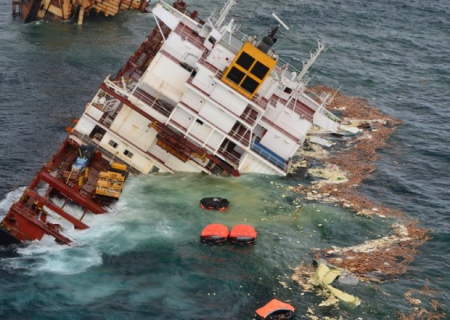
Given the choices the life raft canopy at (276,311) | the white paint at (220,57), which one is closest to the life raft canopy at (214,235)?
the life raft canopy at (276,311)

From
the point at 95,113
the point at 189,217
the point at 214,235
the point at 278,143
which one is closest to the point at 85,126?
the point at 95,113

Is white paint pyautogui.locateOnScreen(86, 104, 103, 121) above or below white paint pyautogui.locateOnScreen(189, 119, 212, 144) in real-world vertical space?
below

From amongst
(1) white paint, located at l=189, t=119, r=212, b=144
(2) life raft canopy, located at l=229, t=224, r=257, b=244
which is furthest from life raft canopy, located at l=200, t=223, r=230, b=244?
(1) white paint, located at l=189, t=119, r=212, b=144

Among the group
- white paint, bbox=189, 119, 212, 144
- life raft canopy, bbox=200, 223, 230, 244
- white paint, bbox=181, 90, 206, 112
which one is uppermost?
white paint, bbox=181, 90, 206, 112

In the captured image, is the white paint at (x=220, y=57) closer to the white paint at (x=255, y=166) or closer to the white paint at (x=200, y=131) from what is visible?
the white paint at (x=200, y=131)

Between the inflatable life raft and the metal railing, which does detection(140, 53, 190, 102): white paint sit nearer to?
the metal railing

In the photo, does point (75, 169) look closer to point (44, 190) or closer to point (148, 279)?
point (44, 190)

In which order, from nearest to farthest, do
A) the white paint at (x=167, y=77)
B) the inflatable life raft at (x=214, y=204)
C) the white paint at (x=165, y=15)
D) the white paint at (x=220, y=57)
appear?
the inflatable life raft at (x=214, y=204) < the white paint at (x=220, y=57) < the white paint at (x=167, y=77) < the white paint at (x=165, y=15)

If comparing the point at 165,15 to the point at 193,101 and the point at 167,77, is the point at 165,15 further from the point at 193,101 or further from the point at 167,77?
the point at 193,101
